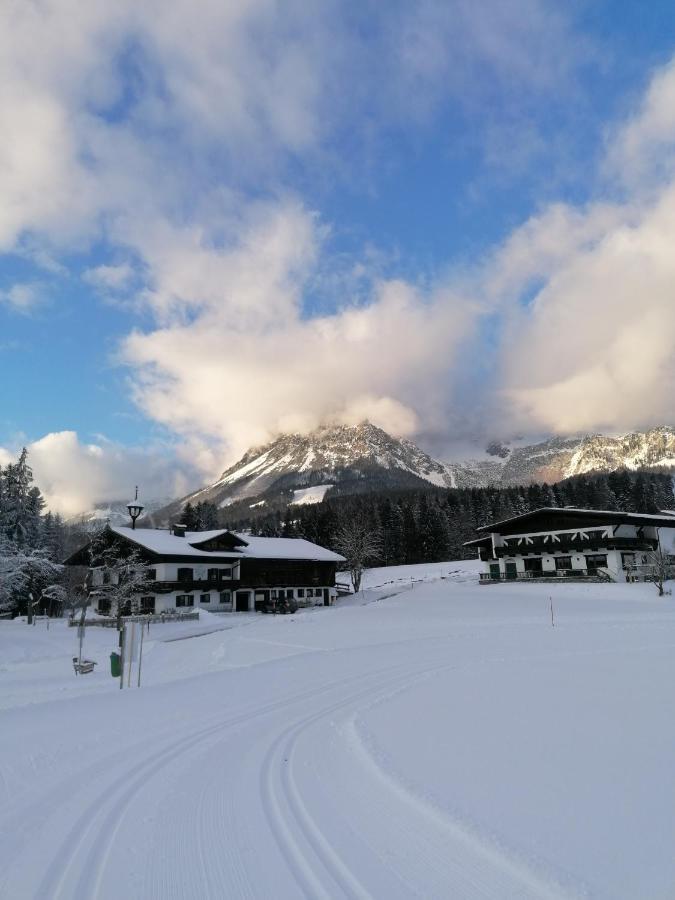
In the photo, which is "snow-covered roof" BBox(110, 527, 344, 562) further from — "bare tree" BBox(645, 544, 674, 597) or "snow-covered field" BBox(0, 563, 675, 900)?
"snow-covered field" BBox(0, 563, 675, 900)

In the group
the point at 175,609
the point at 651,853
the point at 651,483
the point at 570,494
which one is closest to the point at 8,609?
the point at 175,609

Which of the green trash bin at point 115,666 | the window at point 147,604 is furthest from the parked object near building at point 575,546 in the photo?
the green trash bin at point 115,666

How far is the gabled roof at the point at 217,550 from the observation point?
61.8m

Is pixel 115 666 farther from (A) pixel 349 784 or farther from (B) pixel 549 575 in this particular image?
(B) pixel 549 575

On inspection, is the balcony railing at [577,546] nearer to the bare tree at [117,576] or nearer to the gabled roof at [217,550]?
the gabled roof at [217,550]

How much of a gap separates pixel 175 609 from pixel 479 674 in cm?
4749

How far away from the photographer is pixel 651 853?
5484mm

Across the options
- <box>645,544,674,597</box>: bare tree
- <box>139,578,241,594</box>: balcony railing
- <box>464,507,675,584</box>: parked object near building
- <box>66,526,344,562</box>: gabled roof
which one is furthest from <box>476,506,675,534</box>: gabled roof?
<box>139,578,241,594</box>: balcony railing

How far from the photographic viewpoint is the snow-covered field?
540cm

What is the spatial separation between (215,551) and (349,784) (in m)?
60.4

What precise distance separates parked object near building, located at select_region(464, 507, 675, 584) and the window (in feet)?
126

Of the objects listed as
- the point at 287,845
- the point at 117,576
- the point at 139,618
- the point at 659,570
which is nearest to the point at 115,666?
the point at 287,845

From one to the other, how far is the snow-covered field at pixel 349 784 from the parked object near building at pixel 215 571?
136 ft

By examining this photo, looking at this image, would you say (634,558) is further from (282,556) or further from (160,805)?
(160,805)
